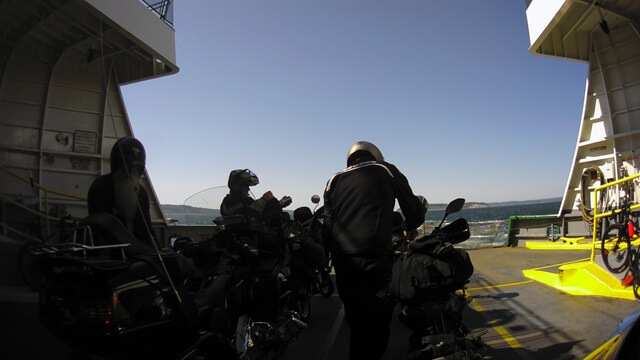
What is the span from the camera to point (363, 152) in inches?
122

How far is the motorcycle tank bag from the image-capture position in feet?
8.48

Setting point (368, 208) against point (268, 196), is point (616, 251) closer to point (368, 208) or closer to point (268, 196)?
point (368, 208)

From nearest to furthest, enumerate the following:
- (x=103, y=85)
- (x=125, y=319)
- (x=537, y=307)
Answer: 1. (x=125, y=319)
2. (x=103, y=85)
3. (x=537, y=307)

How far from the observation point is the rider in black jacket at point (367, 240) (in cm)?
265

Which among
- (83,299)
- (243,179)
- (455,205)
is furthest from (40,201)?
(243,179)

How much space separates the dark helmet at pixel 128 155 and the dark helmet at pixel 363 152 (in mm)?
1662

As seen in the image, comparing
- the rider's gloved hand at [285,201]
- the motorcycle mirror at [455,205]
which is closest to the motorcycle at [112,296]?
the motorcycle mirror at [455,205]

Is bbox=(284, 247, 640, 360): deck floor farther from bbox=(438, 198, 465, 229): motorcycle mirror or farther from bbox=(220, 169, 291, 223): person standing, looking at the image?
bbox=(220, 169, 291, 223): person standing

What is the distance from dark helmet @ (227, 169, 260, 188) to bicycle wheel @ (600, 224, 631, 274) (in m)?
5.05

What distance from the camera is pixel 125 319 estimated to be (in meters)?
1.67

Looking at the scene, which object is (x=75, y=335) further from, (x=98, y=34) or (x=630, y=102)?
(x=630, y=102)

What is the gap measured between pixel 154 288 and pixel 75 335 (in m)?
0.36

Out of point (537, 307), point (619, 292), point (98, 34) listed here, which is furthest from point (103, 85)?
point (619, 292)

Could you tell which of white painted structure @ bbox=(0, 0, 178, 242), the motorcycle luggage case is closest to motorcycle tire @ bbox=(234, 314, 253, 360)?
the motorcycle luggage case
